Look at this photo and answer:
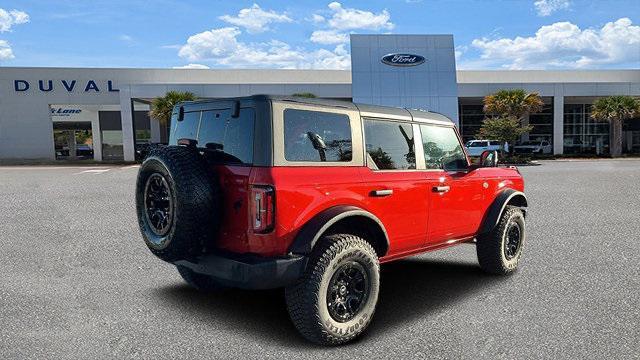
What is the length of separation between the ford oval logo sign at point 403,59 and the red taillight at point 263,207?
37861 millimetres

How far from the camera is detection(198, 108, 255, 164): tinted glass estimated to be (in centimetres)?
365

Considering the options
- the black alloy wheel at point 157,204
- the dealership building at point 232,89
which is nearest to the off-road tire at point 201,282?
the black alloy wheel at point 157,204

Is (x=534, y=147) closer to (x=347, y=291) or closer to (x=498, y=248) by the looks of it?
(x=498, y=248)

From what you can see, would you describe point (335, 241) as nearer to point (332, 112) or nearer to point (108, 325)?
point (332, 112)

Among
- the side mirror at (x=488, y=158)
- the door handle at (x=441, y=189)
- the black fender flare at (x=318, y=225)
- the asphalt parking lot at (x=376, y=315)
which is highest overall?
the side mirror at (x=488, y=158)

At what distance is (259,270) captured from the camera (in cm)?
342

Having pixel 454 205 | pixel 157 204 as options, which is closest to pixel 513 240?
pixel 454 205

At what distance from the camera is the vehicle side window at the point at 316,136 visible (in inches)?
143

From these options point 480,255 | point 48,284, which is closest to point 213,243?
point 48,284

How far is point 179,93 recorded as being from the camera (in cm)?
3447

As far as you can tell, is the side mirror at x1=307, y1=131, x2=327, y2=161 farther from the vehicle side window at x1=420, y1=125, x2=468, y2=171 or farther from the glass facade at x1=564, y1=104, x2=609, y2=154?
the glass facade at x1=564, y1=104, x2=609, y2=154

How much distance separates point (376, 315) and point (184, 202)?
2034 millimetres

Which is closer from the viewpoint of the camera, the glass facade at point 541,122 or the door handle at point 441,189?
the door handle at point 441,189

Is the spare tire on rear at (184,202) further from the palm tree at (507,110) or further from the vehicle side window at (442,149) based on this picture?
the palm tree at (507,110)
